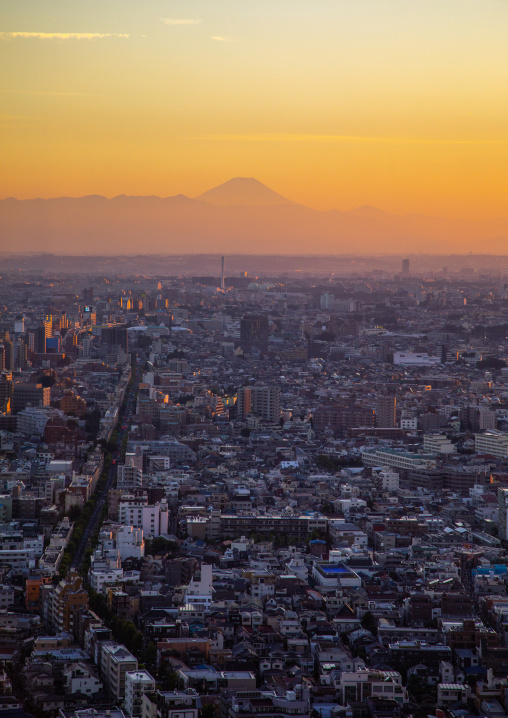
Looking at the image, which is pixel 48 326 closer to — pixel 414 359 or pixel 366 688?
pixel 414 359

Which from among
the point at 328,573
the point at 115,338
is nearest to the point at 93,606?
the point at 328,573

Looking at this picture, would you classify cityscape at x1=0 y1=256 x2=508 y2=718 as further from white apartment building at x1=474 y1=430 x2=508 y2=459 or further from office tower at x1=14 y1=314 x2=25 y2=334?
office tower at x1=14 y1=314 x2=25 y2=334

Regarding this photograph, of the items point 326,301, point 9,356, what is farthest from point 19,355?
point 326,301

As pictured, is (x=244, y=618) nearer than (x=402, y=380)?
Yes

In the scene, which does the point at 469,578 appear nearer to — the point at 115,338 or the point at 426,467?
the point at 426,467

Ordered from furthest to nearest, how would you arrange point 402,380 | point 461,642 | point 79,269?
point 79,269 < point 402,380 < point 461,642

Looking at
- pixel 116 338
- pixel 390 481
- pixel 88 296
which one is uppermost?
pixel 88 296

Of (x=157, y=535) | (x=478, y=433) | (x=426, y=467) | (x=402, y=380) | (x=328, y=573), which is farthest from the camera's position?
(x=402, y=380)
